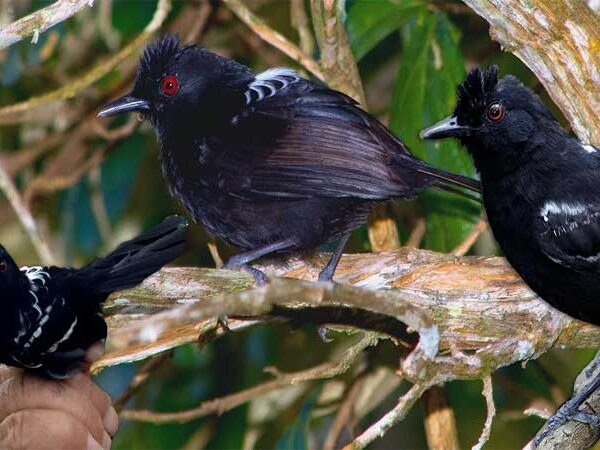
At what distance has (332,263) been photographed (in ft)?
14.1

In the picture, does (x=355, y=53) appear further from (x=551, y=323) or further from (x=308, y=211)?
(x=551, y=323)

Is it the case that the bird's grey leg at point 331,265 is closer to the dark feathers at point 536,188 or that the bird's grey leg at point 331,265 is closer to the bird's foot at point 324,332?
the bird's foot at point 324,332

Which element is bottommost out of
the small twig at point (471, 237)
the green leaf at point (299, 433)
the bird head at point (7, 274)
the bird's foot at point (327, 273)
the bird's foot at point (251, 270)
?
the green leaf at point (299, 433)

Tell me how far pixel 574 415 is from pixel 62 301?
1866 millimetres

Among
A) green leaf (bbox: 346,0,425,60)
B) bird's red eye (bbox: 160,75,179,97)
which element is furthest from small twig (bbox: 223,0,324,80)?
bird's red eye (bbox: 160,75,179,97)

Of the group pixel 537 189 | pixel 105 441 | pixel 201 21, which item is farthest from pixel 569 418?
pixel 201 21

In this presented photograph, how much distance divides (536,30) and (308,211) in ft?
3.41

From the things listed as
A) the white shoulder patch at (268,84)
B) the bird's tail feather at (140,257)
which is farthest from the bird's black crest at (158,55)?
the bird's tail feather at (140,257)

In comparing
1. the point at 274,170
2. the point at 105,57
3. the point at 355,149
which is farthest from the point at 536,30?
the point at 105,57

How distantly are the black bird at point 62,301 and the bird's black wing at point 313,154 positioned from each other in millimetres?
423

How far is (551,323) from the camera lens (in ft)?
13.4

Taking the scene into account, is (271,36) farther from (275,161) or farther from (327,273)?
(327,273)

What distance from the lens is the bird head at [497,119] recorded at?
405 cm

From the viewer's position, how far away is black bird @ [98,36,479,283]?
13.3 feet
